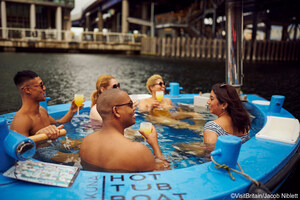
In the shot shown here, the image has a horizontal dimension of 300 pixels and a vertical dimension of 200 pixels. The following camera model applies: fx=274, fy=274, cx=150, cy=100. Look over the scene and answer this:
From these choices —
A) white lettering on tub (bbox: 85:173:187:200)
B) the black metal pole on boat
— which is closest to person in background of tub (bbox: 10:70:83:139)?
→ white lettering on tub (bbox: 85:173:187:200)

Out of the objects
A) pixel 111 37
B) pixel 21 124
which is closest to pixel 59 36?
pixel 111 37

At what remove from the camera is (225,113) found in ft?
11.9

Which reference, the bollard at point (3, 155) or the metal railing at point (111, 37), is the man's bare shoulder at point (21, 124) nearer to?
the bollard at point (3, 155)

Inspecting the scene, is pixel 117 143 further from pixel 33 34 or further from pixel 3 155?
pixel 33 34

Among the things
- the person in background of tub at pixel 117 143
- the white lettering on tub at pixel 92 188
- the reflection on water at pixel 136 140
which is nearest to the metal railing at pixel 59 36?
the reflection on water at pixel 136 140

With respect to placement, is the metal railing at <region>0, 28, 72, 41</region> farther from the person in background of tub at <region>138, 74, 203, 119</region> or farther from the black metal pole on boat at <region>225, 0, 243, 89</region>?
the black metal pole on boat at <region>225, 0, 243, 89</region>

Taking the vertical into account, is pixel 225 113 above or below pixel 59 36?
below

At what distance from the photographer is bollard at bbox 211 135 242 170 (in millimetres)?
2514

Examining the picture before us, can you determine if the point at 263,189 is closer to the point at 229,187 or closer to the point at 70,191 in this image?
the point at 229,187

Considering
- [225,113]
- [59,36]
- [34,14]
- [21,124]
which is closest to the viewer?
[21,124]

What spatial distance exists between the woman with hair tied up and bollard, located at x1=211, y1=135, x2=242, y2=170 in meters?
0.84

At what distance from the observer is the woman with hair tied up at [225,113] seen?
11.5ft

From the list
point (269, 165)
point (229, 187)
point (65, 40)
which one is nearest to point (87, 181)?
point (229, 187)

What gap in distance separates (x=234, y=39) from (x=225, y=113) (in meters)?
2.70
